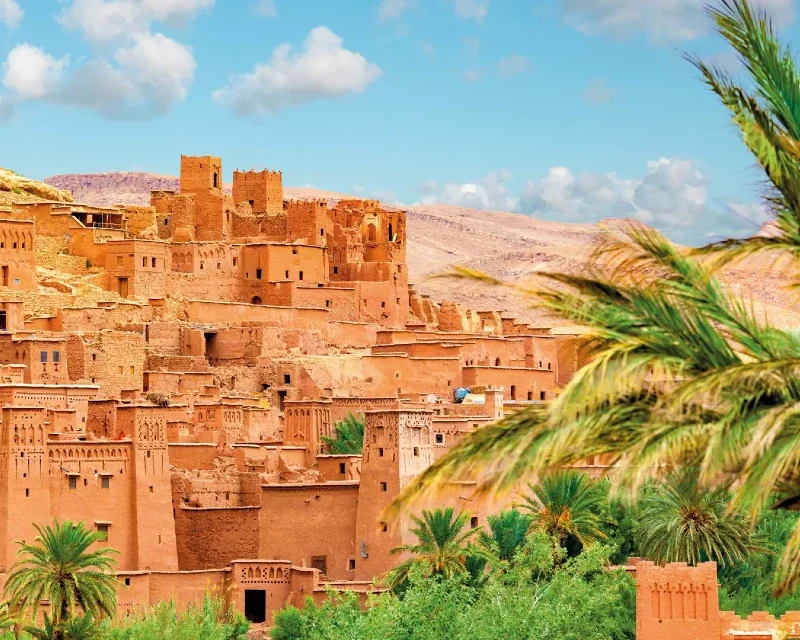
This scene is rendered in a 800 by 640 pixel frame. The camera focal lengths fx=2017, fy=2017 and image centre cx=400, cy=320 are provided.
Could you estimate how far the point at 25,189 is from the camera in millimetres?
61875

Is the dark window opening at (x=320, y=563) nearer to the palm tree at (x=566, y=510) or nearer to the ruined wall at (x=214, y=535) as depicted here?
the ruined wall at (x=214, y=535)

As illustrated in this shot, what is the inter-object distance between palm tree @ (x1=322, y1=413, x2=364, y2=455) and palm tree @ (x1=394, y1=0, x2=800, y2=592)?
34.7 meters

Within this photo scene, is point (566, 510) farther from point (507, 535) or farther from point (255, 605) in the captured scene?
point (255, 605)

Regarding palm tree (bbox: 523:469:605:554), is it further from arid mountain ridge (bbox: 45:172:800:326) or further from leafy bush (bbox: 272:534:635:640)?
arid mountain ridge (bbox: 45:172:800:326)

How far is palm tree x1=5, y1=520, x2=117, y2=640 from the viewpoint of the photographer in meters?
33.3

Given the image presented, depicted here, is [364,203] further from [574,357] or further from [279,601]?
[574,357]

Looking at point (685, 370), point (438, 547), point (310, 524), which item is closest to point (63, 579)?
point (310, 524)

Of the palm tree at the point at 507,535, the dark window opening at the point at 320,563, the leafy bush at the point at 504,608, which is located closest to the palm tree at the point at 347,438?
the dark window opening at the point at 320,563

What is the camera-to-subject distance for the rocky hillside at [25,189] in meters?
59.9

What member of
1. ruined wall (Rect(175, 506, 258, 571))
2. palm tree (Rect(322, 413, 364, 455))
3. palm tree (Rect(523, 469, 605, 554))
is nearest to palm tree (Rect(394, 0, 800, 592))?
palm tree (Rect(523, 469, 605, 554))

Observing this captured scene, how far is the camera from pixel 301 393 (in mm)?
49094

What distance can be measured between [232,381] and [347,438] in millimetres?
6810

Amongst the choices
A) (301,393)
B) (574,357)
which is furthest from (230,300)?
(574,357)

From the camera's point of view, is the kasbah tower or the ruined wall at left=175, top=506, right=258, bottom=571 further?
the ruined wall at left=175, top=506, right=258, bottom=571
